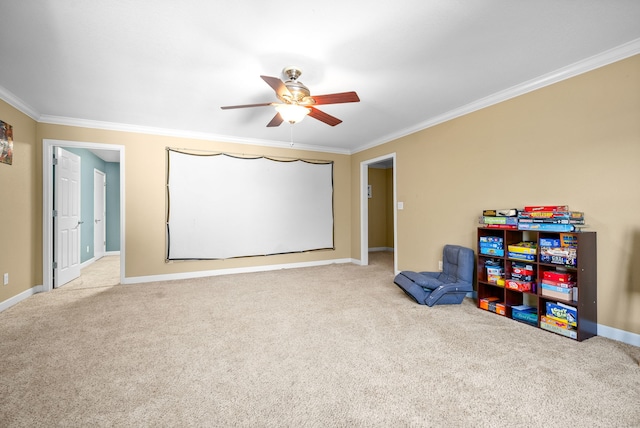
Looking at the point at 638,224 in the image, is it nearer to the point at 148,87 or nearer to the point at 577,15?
the point at 577,15

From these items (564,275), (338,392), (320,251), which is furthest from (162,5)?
(320,251)

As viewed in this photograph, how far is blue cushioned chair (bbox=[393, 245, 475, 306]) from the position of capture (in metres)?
3.23

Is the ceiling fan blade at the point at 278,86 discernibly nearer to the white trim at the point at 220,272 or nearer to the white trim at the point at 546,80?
the white trim at the point at 546,80

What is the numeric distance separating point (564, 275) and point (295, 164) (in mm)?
4311

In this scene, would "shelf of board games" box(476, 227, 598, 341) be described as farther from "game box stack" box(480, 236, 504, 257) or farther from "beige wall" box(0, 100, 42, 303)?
"beige wall" box(0, 100, 42, 303)

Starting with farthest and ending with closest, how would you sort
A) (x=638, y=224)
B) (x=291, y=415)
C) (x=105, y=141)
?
1. (x=105, y=141)
2. (x=638, y=224)
3. (x=291, y=415)

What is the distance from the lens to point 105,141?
4.27 meters

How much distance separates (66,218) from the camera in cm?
440

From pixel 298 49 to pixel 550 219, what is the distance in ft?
8.83

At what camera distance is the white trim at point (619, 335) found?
2324 mm

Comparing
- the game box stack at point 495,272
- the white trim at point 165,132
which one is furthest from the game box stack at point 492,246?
the white trim at point 165,132

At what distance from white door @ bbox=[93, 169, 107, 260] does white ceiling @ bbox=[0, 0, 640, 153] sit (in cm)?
342

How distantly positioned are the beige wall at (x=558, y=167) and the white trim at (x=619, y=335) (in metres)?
0.04

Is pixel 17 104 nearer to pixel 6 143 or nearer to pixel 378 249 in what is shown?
pixel 6 143
